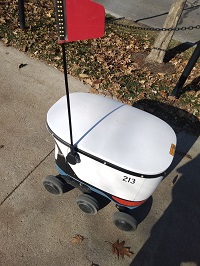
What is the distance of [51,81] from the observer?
5.82 m

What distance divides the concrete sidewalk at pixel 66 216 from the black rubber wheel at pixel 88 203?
0.63 feet

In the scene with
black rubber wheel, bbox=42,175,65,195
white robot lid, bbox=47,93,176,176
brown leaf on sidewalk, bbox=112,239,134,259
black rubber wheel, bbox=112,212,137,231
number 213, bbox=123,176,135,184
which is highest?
white robot lid, bbox=47,93,176,176

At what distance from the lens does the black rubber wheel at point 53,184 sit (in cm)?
383

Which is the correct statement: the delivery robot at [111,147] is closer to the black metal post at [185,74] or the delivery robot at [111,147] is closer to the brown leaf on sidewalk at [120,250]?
the brown leaf on sidewalk at [120,250]

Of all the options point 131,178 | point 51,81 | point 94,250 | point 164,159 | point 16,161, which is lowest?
point 94,250

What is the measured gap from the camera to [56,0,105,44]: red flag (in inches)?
90.0

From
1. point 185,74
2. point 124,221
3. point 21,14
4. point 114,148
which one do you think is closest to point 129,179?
point 114,148

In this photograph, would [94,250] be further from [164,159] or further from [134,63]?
[134,63]

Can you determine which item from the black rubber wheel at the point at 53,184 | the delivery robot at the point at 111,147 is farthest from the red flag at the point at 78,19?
the black rubber wheel at the point at 53,184

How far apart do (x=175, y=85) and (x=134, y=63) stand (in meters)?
1.07

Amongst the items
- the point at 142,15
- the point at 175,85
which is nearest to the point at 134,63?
the point at 175,85

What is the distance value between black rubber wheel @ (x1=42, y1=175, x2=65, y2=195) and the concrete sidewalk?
17 cm

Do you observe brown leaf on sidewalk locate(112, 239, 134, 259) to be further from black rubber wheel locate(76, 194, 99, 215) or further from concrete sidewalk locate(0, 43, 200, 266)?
black rubber wheel locate(76, 194, 99, 215)

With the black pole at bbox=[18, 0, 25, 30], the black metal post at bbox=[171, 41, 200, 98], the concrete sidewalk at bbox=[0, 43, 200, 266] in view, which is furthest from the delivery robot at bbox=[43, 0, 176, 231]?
the black pole at bbox=[18, 0, 25, 30]
